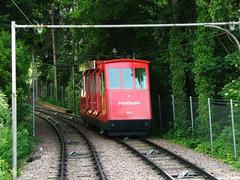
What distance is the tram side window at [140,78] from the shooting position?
84.7 feet

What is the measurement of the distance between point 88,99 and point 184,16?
708 cm

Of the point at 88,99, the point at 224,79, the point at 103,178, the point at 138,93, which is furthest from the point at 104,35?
the point at 103,178

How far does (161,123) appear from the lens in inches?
1174

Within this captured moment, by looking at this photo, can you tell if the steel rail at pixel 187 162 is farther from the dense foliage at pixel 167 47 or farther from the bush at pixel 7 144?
the bush at pixel 7 144

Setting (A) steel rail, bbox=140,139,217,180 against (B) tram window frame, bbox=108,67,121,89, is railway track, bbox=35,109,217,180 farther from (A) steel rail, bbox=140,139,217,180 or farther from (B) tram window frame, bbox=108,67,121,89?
(B) tram window frame, bbox=108,67,121,89

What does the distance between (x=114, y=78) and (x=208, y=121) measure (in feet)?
18.1

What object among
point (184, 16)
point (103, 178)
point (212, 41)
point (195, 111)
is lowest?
point (103, 178)

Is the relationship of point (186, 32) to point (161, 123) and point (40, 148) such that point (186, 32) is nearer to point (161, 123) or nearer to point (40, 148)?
point (161, 123)

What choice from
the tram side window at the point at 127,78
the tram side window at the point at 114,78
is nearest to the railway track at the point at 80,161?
the tram side window at the point at 114,78

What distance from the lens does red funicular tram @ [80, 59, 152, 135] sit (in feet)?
83.0

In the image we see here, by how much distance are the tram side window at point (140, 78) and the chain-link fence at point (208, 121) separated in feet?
5.48

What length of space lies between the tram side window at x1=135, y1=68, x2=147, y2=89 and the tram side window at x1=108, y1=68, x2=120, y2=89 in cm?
89

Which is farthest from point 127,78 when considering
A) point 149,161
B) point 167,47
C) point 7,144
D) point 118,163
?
point 7,144

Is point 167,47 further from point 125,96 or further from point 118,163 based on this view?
point 118,163
